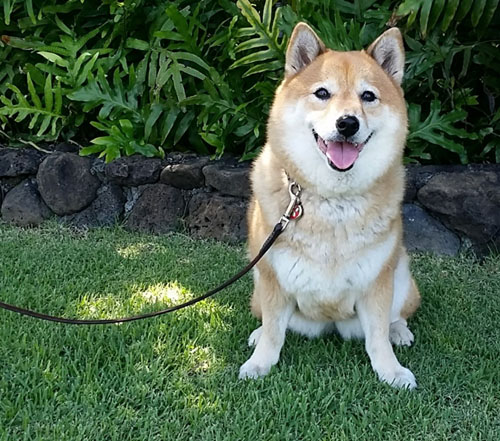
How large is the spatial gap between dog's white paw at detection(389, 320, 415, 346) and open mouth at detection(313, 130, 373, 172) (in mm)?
971

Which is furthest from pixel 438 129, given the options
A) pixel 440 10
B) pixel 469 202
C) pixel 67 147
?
pixel 67 147

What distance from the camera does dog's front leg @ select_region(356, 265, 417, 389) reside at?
2.82 meters

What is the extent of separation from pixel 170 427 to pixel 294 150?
4.04 feet

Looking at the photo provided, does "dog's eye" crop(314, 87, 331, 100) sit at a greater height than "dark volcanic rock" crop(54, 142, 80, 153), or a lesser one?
greater

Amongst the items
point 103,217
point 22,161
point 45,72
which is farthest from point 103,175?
point 45,72

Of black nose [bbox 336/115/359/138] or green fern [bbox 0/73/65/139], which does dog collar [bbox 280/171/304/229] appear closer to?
black nose [bbox 336/115/359/138]

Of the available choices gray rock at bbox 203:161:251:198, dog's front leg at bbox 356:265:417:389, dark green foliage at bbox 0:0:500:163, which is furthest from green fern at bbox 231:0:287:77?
dog's front leg at bbox 356:265:417:389

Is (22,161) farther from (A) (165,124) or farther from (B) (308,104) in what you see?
(B) (308,104)

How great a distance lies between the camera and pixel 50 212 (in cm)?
509

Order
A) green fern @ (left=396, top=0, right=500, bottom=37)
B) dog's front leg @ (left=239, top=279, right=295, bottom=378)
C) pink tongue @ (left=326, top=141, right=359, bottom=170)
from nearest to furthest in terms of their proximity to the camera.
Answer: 1. pink tongue @ (left=326, top=141, right=359, bottom=170)
2. dog's front leg @ (left=239, top=279, right=295, bottom=378)
3. green fern @ (left=396, top=0, right=500, bottom=37)

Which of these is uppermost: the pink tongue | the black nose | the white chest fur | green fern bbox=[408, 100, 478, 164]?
the black nose

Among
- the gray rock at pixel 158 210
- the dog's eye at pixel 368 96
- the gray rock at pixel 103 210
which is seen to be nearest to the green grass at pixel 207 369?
the gray rock at pixel 158 210

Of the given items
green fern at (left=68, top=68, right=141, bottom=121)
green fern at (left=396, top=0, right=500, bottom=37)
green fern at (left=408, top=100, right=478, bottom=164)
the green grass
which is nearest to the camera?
the green grass

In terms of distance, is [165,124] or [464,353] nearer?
[464,353]
